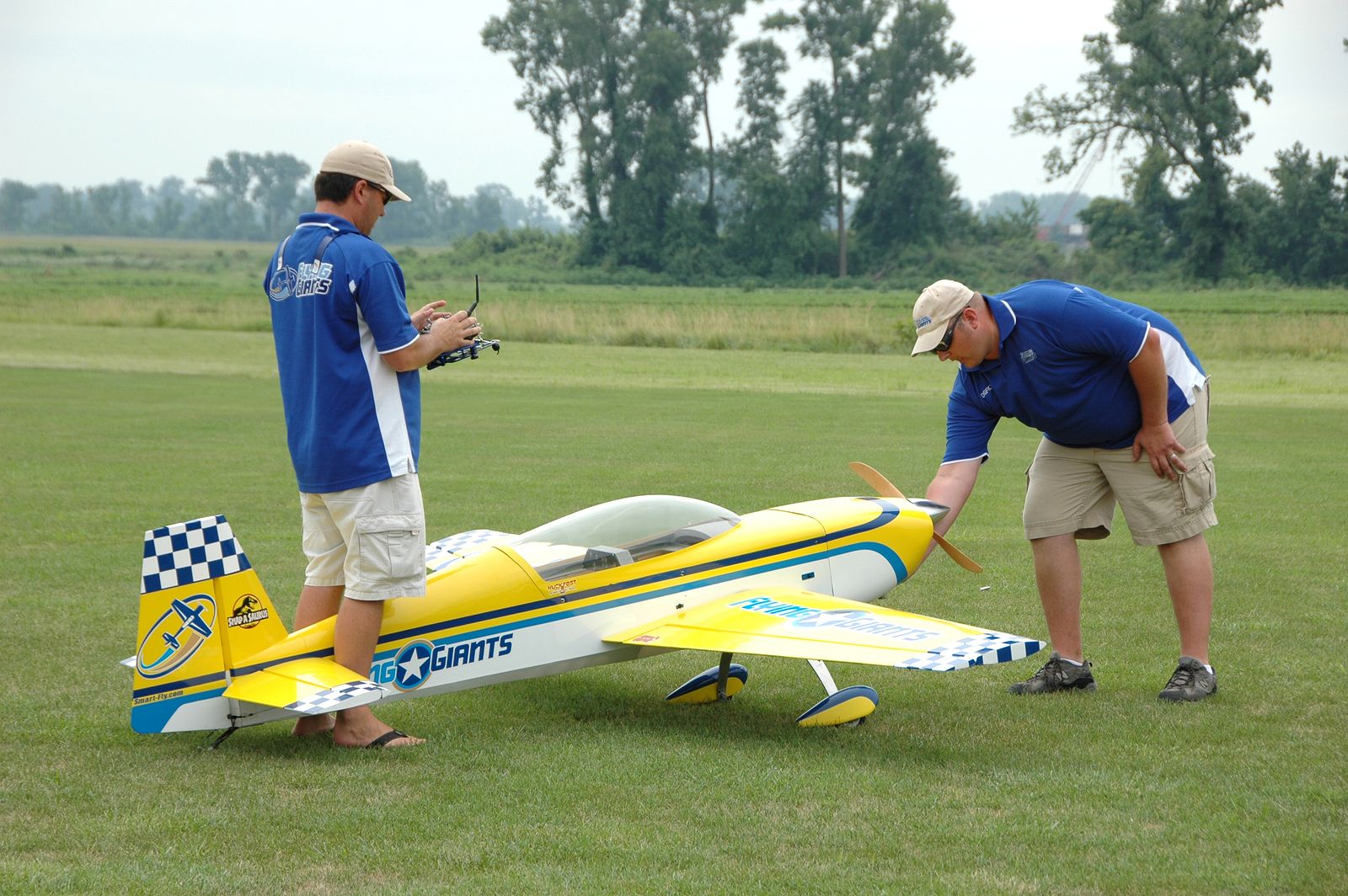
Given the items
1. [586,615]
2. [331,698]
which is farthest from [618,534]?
[331,698]

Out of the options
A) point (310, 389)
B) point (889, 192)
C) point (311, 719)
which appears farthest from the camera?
point (889, 192)

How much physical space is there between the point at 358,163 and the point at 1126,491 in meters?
3.72

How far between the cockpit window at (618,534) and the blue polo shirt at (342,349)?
96 centimetres

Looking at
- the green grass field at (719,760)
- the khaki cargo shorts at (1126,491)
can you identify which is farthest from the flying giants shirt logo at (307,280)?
the khaki cargo shorts at (1126,491)

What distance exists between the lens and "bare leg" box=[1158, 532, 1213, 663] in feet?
19.2

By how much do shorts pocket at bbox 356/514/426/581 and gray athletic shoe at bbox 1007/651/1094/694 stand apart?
299 cm

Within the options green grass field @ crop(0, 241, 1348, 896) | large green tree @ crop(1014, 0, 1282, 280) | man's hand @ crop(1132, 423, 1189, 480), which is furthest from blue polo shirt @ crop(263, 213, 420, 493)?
large green tree @ crop(1014, 0, 1282, 280)

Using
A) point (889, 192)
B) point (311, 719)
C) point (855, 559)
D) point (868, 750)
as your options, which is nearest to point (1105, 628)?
point (855, 559)

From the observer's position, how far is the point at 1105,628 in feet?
23.9

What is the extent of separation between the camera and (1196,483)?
228 inches

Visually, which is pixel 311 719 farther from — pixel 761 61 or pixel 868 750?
pixel 761 61

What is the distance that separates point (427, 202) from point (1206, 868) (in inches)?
7984

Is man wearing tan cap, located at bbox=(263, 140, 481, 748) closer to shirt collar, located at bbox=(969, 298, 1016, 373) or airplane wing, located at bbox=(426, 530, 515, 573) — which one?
airplane wing, located at bbox=(426, 530, 515, 573)

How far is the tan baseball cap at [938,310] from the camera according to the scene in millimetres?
5500
